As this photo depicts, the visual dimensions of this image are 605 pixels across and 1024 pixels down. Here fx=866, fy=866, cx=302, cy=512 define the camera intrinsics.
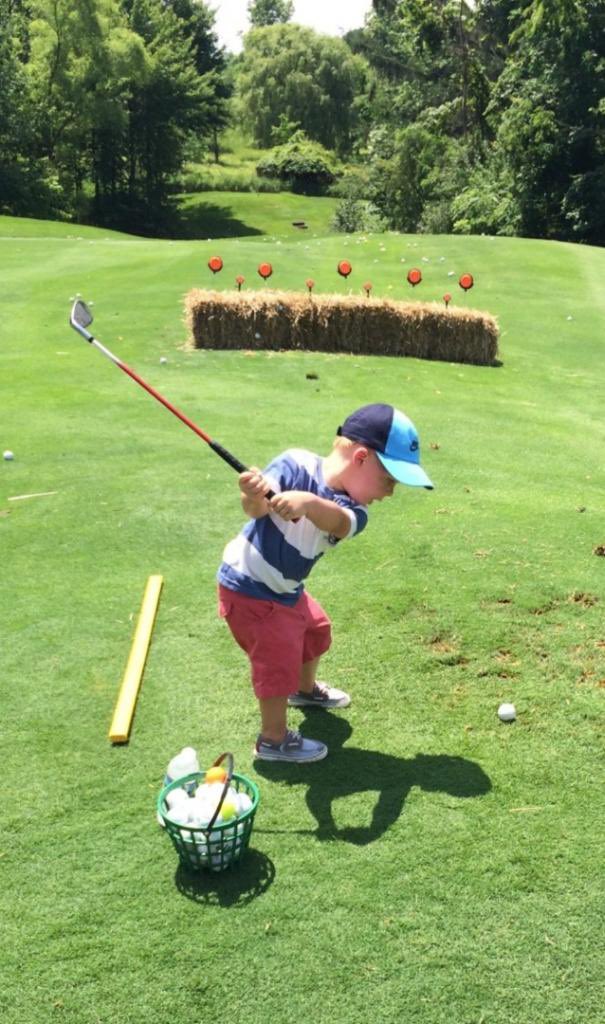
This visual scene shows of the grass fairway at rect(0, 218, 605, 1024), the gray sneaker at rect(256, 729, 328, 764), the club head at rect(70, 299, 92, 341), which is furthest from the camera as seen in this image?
the club head at rect(70, 299, 92, 341)

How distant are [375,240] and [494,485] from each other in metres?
18.7

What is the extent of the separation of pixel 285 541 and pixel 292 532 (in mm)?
65

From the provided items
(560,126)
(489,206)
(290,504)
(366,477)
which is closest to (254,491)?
(290,504)

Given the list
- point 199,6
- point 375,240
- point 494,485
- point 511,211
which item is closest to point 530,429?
point 494,485

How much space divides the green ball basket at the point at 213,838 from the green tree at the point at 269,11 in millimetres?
118088

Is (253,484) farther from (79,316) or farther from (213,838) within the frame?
(79,316)

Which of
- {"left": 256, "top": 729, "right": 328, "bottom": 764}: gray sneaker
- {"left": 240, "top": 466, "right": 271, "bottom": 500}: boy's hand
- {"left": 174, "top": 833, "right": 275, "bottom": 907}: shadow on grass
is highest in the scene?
{"left": 240, "top": 466, "right": 271, "bottom": 500}: boy's hand

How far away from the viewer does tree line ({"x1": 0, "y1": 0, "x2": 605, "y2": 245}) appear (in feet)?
110

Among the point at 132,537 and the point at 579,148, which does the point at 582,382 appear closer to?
the point at 132,537

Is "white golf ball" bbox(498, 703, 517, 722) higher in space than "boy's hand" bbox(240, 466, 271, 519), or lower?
lower

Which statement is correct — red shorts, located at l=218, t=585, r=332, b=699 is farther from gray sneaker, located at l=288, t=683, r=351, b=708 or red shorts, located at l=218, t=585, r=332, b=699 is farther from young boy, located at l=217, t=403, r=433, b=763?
gray sneaker, located at l=288, t=683, r=351, b=708

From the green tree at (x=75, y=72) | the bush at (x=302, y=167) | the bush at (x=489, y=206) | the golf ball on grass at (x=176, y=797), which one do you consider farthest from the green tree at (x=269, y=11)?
the golf ball on grass at (x=176, y=797)

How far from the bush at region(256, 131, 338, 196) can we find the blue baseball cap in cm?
5911

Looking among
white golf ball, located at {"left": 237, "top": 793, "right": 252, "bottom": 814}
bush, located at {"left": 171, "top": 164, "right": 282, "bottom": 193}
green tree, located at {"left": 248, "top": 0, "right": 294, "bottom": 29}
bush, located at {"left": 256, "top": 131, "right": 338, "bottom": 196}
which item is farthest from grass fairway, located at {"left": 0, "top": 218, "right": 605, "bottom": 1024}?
green tree, located at {"left": 248, "top": 0, "right": 294, "bottom": 29}
